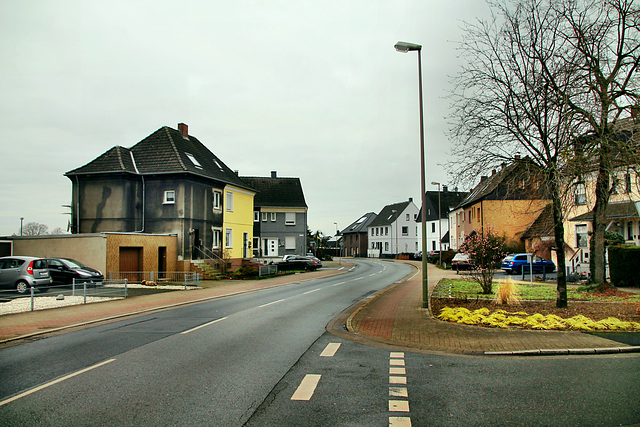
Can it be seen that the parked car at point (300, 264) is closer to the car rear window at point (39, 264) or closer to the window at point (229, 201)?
the window at point (229, 201)

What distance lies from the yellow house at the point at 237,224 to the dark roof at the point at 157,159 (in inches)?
78.8

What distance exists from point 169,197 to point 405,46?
23103mm

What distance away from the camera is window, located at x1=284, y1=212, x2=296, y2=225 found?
5792cm

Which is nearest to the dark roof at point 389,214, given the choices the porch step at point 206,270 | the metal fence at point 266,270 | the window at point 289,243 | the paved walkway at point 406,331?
the window at point 289,243

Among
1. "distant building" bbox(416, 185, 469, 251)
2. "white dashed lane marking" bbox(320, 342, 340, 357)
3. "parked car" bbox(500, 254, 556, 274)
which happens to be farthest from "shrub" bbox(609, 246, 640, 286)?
"distant building" bbox(416, 185, 469, 251)

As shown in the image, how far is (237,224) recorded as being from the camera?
39938 mm

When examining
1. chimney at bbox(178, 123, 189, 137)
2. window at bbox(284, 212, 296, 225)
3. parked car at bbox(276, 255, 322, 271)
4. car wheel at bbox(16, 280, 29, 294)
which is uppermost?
chimney at bbox(178, 123, 189, 137)

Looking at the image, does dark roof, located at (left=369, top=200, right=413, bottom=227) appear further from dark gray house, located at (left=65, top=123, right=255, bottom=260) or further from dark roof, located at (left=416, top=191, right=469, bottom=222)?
dark gray house, located at (left=65, top=123, right=255, bottom=260)

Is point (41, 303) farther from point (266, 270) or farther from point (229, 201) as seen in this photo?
point (229, 201)

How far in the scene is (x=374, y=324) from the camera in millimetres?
12016

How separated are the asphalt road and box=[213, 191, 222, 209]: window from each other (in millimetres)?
23023

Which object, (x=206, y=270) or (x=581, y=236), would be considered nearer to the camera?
(x=581, y=236)

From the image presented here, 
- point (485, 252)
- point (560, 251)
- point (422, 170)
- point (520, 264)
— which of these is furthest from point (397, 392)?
point (520, 264)

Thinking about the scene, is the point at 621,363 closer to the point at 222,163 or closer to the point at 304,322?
the point at 304,322
